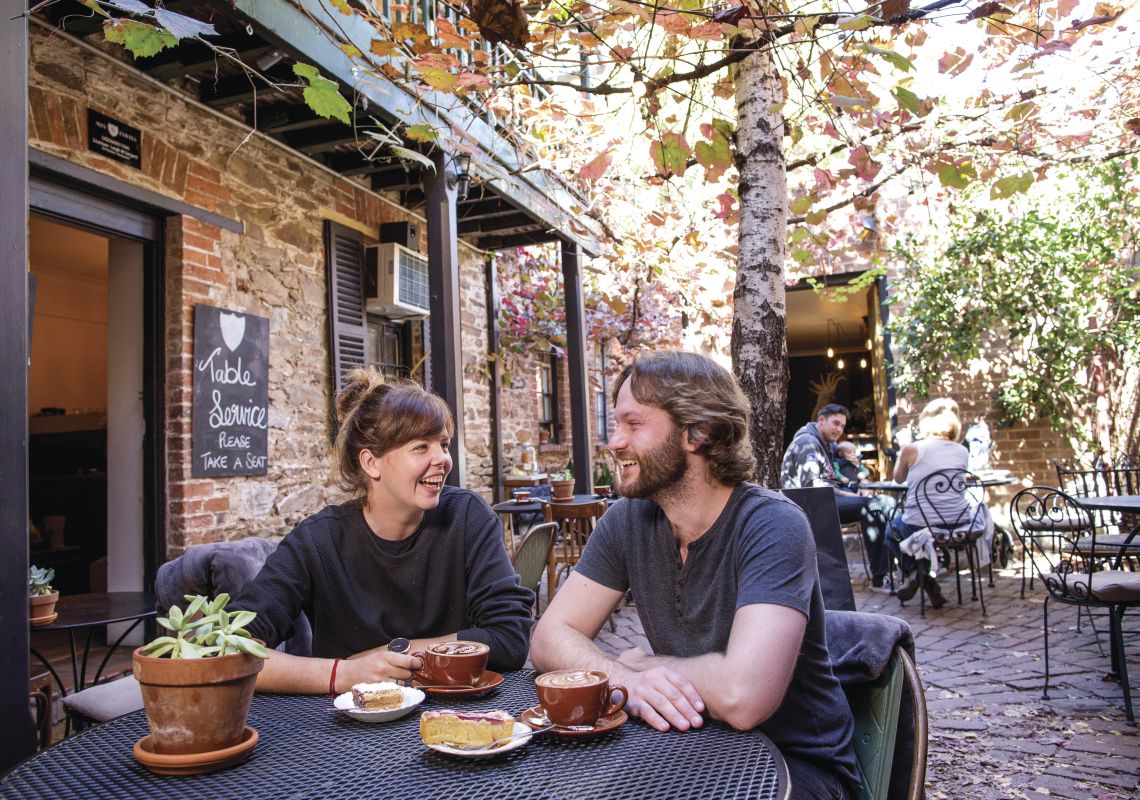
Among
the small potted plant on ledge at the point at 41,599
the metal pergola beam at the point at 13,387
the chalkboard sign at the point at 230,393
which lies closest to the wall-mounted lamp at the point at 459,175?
the chalkboard sign at the point at 230,393

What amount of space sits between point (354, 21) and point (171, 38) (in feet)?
7.71

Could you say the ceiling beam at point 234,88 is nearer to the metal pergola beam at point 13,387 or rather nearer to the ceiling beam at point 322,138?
the ceiling beam at point 322,138

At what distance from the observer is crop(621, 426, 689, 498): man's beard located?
184 centimetres

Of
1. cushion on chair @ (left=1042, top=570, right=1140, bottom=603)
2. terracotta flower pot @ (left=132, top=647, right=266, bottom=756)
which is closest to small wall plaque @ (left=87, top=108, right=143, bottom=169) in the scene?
terracotta flower pot @ (left=132, top=647, right=266, bottom=756)

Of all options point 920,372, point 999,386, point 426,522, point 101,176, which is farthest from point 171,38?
point 999,386

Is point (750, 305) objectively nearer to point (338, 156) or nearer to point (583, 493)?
point (338, 156)

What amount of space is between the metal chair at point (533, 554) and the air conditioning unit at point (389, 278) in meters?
3.00

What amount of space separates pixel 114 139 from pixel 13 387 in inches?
121

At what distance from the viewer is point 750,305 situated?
320cm

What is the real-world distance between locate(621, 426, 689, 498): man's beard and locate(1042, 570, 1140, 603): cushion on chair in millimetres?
3018

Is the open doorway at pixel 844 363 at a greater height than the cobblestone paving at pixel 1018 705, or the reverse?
the open doorway at pixel 844 363

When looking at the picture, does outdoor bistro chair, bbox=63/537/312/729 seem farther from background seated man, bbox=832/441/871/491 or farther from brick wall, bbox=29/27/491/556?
background seated man, bbox=832/441/871/491

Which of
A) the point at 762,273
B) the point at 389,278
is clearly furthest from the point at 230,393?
the point at 762,273

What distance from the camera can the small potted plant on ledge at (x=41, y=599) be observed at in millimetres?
2881
